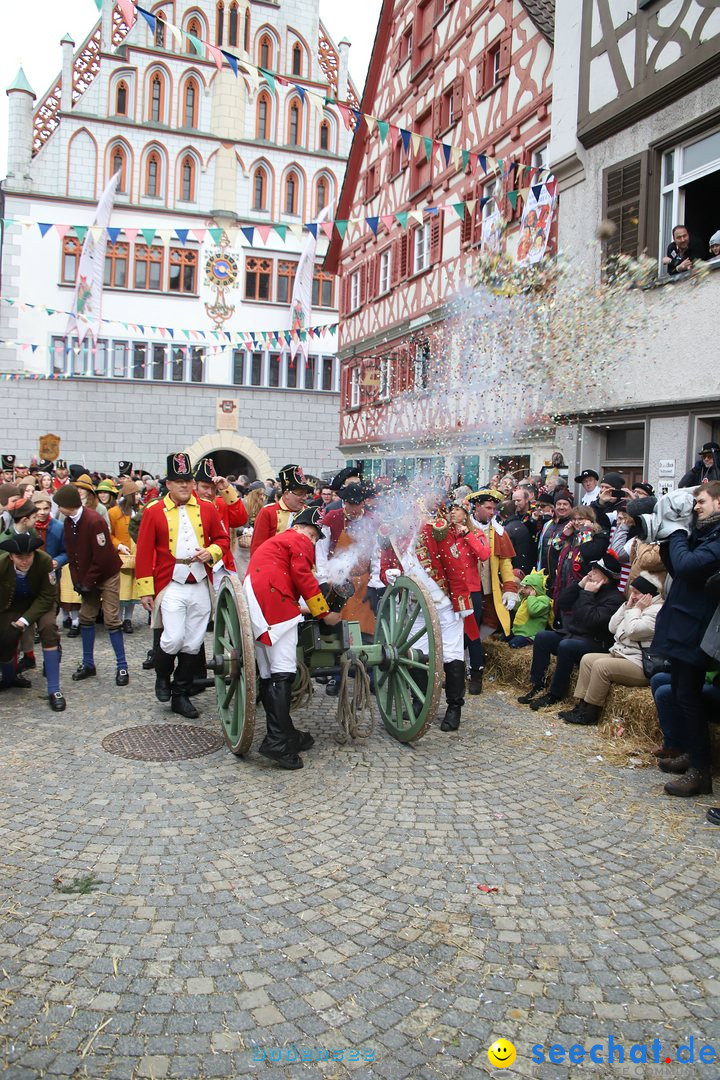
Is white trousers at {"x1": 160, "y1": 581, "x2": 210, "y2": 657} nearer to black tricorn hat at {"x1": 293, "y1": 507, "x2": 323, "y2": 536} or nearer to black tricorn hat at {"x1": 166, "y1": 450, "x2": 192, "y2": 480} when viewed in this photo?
black tricorn hat at {"x1": 166, "y1": 450, "x2": 192, "y2": 480}

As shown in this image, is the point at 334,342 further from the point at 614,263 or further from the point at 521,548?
the point at 521,548

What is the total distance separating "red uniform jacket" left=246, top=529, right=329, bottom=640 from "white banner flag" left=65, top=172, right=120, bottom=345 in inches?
871

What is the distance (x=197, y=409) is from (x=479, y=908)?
2536 centimetres

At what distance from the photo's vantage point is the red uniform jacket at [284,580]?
202 inches

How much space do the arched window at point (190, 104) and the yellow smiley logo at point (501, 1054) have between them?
2948 centimetres

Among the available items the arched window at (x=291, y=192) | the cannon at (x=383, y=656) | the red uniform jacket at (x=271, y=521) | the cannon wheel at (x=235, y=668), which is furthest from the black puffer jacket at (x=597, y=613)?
the arched window at (x=291, y=192)

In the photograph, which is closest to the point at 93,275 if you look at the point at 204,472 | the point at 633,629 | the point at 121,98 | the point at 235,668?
the point at 121,98

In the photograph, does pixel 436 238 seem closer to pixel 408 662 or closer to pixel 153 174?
pixel 408 662

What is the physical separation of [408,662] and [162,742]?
1794mm

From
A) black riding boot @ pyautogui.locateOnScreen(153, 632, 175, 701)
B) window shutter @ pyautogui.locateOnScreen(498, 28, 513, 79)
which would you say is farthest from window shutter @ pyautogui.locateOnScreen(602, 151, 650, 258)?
black riding boot @ pyautogui.locateOnScreen(153, 632, 175, 701)

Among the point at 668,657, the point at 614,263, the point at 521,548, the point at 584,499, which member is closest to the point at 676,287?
the point at 614,263

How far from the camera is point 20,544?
20.9 ft

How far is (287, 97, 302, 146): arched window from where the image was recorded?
27.9 metres

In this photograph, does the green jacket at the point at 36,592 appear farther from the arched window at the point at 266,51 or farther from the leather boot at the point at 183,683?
the arched window at the point at 266,51
